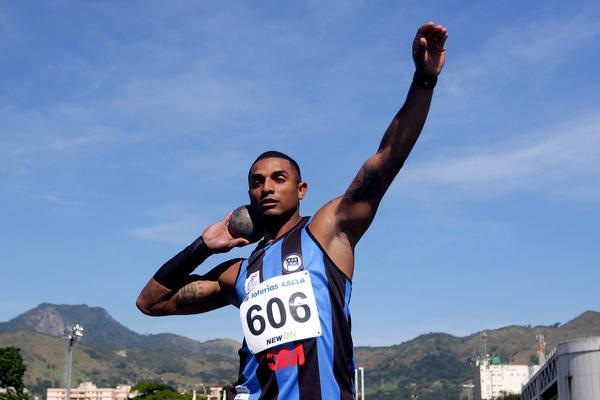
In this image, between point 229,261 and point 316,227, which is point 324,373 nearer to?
point 316,227

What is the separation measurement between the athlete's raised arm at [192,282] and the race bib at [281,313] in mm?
848

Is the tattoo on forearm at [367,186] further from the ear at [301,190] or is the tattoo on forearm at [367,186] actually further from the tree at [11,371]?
the tree at [11,371]

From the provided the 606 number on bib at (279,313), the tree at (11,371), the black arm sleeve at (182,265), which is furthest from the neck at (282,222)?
the tree at (11,371)

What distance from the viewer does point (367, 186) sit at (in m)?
5.26

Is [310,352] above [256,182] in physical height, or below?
below

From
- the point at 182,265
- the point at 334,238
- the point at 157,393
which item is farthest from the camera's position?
the point at 157,393

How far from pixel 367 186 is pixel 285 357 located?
45.3 inches

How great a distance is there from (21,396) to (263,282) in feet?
240

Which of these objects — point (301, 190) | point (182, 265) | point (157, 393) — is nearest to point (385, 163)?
point (301, 190)

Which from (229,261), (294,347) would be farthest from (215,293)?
(294,347)

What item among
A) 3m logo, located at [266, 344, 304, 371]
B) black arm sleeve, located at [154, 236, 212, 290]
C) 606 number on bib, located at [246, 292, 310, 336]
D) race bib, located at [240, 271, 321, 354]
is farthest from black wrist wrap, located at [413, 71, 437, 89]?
black arm sleeve, located at [154, 236, 212, 290]

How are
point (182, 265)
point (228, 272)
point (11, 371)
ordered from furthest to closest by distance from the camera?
point (11, 371)
point (182, 265)
point (228, 272)

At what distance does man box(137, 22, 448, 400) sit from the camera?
16.7ft

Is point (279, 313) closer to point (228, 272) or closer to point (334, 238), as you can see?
point (334, 238)
